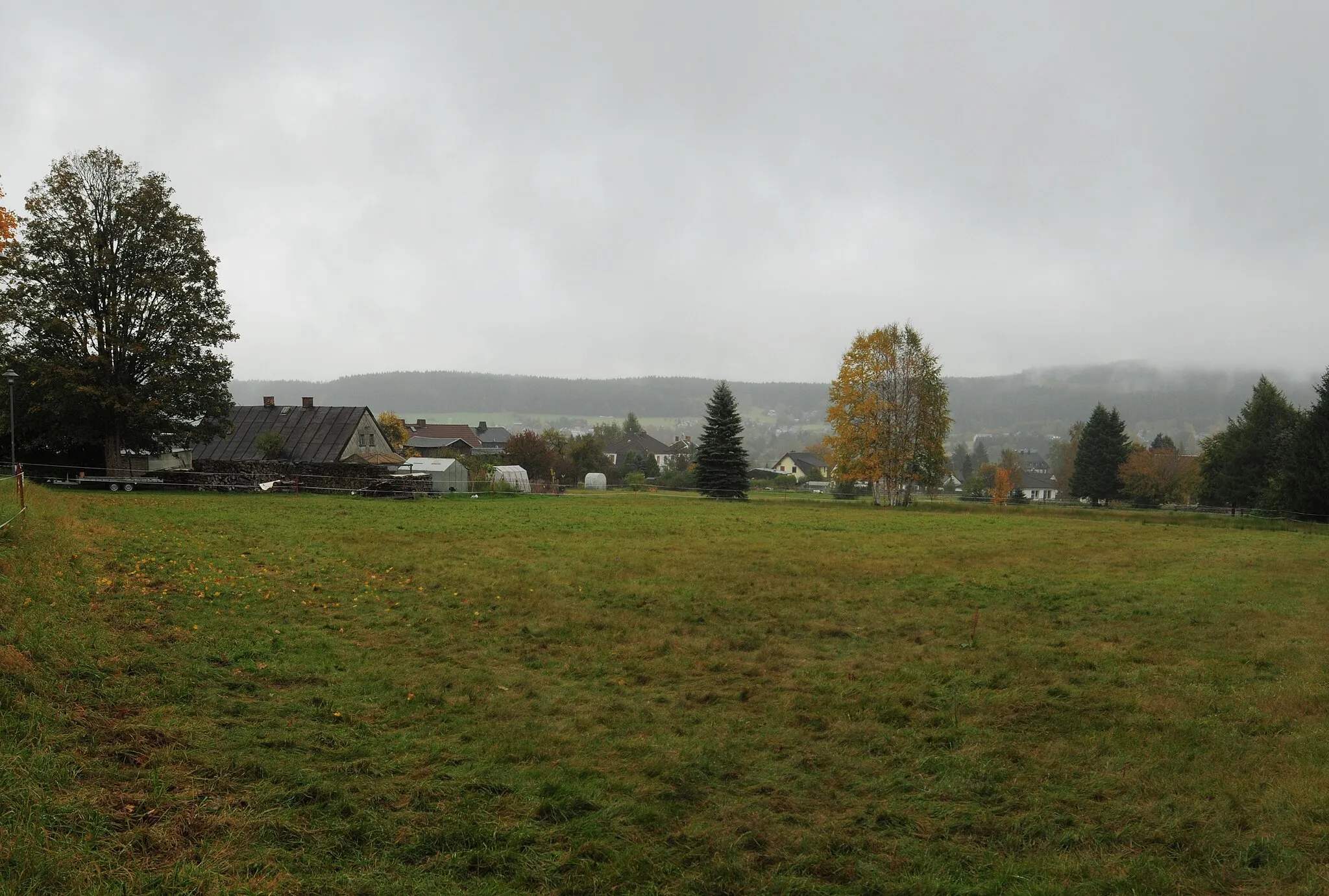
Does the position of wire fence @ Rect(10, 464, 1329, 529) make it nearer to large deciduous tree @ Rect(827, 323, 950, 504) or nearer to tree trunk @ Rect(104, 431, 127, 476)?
tree trunk @ Rect(104, 431, 127, 476)

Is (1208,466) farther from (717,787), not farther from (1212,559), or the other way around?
(717,787)

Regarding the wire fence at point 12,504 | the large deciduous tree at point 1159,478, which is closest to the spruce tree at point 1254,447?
the large deciduous tree at point 1159,478

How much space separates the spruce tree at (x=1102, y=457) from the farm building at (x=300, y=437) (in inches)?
2413

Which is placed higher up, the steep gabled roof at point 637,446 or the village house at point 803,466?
the steep gabled roof at point 637,446

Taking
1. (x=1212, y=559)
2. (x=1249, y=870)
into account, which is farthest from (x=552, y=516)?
(x=1249, y=870)

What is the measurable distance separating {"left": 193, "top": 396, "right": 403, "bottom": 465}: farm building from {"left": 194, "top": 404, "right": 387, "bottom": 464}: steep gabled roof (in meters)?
0.04

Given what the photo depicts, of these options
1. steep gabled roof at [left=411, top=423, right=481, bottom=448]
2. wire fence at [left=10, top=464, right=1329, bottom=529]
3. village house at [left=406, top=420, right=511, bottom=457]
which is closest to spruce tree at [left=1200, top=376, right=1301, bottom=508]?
wire fence at [left=10, top=464, right=1329, bottom=529]

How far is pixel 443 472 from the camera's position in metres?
40.3

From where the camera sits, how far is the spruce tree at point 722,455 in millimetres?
53625

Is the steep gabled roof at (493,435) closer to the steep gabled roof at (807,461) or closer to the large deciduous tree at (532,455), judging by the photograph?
the steep gabled roof at (807,461)

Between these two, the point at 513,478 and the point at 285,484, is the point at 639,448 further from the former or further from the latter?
the point at 285,484

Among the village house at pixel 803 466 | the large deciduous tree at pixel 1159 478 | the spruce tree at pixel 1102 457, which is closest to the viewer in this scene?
the spruce tree at pixel 1102 457

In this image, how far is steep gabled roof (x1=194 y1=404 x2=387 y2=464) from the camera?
46.9 m

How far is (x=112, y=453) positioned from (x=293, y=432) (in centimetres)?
1592
